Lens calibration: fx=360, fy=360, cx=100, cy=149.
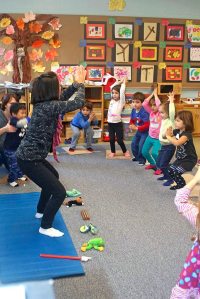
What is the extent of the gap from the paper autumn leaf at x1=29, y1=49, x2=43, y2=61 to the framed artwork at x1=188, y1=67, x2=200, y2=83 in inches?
114

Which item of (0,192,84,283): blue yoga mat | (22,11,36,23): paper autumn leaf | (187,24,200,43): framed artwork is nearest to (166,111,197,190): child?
(0,192,84,283): blue yoga mat

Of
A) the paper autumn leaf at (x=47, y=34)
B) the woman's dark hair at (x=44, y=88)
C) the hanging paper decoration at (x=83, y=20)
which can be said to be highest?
the hanging paper decoration at (x=83, y=20)

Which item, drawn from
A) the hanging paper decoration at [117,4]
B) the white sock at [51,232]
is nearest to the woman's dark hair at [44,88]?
the white sock at [51,232]

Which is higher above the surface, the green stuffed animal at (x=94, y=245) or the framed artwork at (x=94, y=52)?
the framed artwork at (x=94, y=52)

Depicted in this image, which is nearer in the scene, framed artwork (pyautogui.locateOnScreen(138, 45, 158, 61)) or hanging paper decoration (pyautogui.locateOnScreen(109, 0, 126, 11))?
hanging paper decoration (pyautogui.locateOnScreen(109, 0, 126, 11))

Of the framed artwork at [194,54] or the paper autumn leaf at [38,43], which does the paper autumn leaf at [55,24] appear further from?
the framed artwork at [194,54]

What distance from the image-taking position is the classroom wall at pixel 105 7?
638 centimetres

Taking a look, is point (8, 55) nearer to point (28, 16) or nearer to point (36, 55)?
point (36, 55)

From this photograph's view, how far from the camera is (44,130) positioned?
2.73 meters

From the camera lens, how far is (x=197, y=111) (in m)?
7.01

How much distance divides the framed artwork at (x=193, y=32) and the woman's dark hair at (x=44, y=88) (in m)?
4.98

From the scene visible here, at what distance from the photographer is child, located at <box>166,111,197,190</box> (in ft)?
12.6

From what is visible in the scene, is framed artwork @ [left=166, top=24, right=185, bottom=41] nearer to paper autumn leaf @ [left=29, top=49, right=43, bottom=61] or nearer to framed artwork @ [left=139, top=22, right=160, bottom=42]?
framed artwork @ [left=139, top=22, right=160, bottom=42]

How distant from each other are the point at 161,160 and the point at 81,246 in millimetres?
1973
